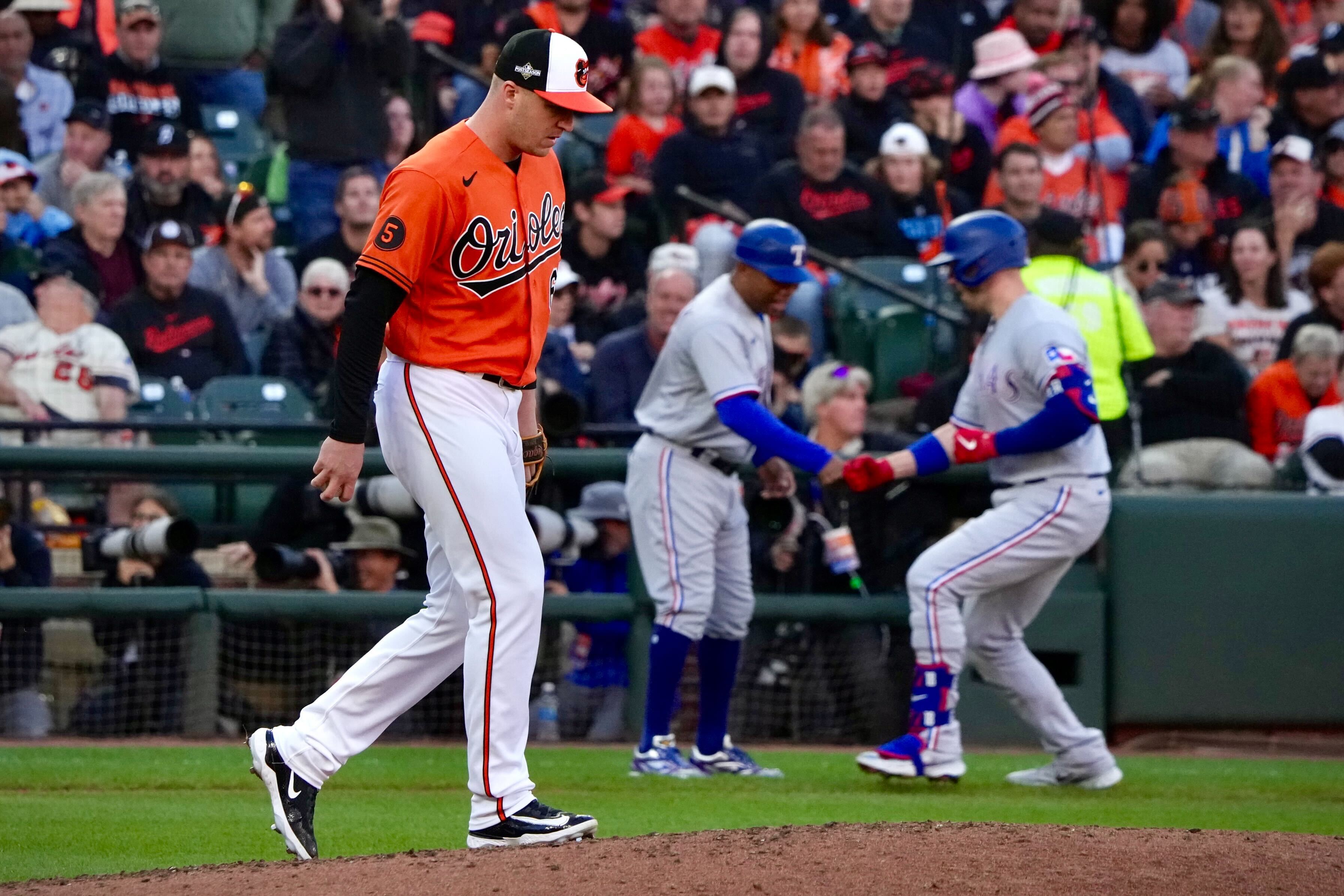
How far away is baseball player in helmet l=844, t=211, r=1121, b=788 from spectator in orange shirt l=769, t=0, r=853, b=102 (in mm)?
5807

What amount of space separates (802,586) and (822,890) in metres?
4.58

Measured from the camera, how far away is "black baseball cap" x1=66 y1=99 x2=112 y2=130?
33.1 feet

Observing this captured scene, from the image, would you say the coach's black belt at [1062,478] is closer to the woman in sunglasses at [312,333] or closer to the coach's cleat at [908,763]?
the coach's cleat at [908,763]

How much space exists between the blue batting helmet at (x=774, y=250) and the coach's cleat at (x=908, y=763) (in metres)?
1.75

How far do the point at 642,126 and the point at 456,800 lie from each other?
5.94m

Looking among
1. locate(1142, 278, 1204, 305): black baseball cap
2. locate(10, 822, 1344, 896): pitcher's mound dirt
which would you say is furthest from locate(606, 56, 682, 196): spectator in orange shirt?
locate(10, 822, 1344, 896): pitcher's mound dirt

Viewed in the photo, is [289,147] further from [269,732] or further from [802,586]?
[269,732]

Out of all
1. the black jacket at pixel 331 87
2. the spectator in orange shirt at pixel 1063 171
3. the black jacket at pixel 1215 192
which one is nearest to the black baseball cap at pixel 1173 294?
the spectator in orange shirt at pixel 1063 171

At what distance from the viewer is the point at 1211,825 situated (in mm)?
5660

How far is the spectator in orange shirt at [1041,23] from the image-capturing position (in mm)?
12305

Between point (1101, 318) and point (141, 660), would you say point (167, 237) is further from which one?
point (1101, 318)

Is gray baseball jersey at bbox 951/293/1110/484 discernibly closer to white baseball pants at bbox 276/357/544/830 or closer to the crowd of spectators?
the crowd of spectators

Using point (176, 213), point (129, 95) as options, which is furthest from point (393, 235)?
point (129, 95)

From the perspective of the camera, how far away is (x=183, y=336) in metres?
8.97
